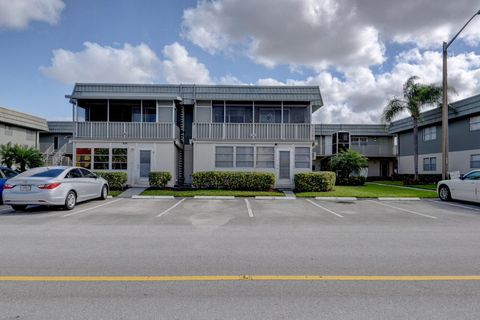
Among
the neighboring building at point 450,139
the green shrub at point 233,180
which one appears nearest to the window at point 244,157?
the green shrub at point 233,180

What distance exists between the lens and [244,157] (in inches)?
757

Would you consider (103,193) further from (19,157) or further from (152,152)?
(19,157)

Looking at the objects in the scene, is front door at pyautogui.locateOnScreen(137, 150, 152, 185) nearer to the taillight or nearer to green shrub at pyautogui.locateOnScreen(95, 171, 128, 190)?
green shrub at pyautogui.locateOnScreen(95, 171, 128, 190)

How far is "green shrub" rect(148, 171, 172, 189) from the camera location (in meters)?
17.4

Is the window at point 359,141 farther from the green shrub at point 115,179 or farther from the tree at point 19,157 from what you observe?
the tree at point 19,157

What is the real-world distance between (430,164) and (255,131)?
19.9 m

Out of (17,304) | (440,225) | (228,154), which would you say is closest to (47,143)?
(228,154)

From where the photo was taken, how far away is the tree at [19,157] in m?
19.2

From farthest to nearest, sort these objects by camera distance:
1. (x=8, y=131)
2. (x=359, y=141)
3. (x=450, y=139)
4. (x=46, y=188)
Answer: (x=359, y=141) < (x=450, y=139) < (x=8, y=131) < (x=46, y=188)

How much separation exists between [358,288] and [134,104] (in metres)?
19.4

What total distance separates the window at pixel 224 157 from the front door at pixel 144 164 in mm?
4360

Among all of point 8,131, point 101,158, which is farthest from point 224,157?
point 8,131

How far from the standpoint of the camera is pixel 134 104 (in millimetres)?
20203

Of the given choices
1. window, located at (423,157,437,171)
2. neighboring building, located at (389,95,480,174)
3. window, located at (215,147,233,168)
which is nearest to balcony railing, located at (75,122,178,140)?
window, located at (215,147,233,168)
